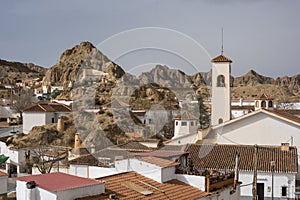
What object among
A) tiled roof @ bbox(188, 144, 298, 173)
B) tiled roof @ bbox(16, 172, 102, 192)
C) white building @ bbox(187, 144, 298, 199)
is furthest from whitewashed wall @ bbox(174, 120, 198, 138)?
tiled roof @ bbox(16, 172, 102, 192)

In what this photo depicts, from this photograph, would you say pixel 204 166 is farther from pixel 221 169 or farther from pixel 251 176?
pixel 251 176

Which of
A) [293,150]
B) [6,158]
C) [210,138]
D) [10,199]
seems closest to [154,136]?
[210,138]

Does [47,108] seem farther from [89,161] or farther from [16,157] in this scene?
[89,161]

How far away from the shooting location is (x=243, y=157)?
21781 mm

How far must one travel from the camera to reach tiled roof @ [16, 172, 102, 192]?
1012 centimetres

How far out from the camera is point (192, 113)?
35469mm

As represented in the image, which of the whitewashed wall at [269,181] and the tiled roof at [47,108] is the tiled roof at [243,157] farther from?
the tiled roof at [47,108]

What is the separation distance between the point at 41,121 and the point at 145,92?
10620 mm

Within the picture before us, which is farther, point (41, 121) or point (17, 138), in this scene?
point (41, 121)

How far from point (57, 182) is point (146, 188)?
9.56ft

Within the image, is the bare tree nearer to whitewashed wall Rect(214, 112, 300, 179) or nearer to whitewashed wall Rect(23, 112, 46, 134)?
whitewashed wall Rect(214, 112, 300, 179)

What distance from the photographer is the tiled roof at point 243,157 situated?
20.8 m

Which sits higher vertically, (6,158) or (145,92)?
(145,92)

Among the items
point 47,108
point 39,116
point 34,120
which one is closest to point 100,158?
point 39,116
